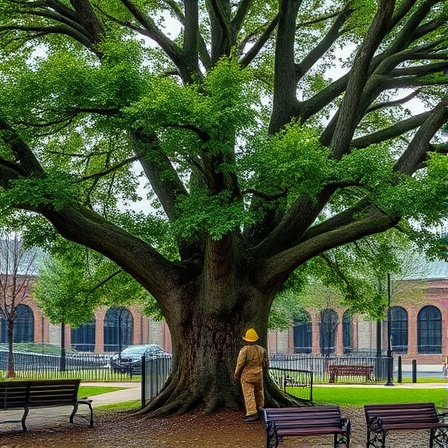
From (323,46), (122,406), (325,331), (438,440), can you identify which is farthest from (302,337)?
(438,440)

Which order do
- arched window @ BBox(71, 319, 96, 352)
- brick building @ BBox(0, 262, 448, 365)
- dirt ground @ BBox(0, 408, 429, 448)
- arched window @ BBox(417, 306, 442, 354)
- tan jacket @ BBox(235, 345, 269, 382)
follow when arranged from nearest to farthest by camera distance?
dirt ground @ BBox(0, 408, 429, 448)
tan jacket @ BBox(235, 345, 269, 382)
brick building @ BBox(0, 262, 448, 365)
arched window @ BBox(417, 306, 442, 354)
arched window @ BBox(71, 319, 96, 352)

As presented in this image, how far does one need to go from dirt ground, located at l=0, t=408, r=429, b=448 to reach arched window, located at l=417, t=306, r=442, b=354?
44.5 meters

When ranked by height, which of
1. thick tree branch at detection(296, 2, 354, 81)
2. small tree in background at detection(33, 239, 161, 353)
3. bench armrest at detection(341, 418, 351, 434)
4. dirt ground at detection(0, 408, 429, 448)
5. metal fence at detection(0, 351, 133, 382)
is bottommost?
metal fence at detection(0, 351, 133, 382)

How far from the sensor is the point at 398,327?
6116 centimetres

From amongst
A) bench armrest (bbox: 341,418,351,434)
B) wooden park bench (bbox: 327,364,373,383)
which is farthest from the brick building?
bench armrest (bbox: 341,418,351,434)

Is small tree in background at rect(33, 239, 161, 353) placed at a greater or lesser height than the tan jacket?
greater

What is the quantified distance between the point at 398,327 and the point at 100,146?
140 feet

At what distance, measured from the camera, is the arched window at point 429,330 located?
59.8 m

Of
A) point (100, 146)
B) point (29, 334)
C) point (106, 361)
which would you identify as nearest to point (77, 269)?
point (100, 146)

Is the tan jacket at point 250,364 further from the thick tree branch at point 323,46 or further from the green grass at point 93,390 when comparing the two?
the green grass at point 93,390

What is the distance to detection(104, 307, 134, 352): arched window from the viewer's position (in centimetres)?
6281

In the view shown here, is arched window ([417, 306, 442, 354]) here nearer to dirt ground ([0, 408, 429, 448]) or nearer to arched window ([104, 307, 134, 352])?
arched window ([104, 307, 134, 352])

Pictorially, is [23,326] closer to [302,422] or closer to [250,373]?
[250,373]

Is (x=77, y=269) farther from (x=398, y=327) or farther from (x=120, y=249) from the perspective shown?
(x=398, y=327)
